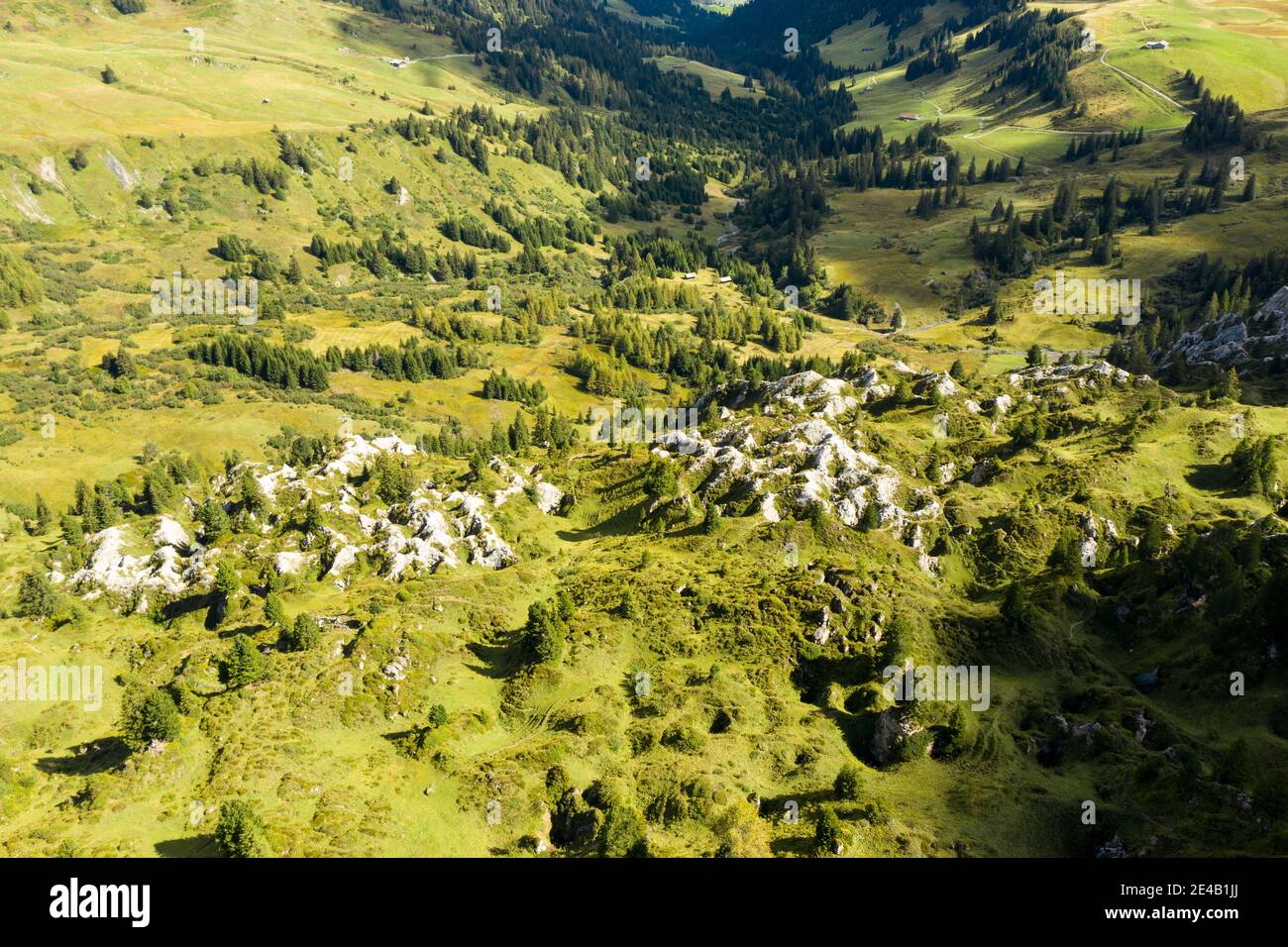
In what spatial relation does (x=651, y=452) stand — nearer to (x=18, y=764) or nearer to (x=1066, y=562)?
(x=1066, y=562)

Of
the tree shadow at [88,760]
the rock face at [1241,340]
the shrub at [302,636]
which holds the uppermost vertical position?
the rock face at [1241,340]

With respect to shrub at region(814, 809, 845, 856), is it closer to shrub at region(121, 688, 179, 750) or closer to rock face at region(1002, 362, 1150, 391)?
shrub at region(121, 688, 179, 750)

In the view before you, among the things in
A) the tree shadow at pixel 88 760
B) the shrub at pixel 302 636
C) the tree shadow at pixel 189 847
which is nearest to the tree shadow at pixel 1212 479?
the shrub at pixel 302 636

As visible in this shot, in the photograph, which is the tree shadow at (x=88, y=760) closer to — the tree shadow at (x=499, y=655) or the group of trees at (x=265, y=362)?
the tree shadow at (x=499, y=655)

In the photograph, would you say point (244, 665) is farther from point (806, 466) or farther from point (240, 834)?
point (806, 466)

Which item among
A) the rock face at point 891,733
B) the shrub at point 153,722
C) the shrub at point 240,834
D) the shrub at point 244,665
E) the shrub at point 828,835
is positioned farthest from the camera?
the shrub at point 244,665

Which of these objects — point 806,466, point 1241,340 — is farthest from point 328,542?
point 1241,340

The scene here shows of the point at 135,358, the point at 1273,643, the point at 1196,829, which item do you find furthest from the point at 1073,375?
the point at 135,358

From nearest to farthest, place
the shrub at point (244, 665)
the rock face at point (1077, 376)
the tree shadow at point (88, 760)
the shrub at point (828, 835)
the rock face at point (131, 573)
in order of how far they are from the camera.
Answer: the shrub at point (828, 835) < the tree shadow at point (88, 760) < the shrub at point (244, 665) < the rock face at point (131, 573) < the rock face at point (1077, 376)

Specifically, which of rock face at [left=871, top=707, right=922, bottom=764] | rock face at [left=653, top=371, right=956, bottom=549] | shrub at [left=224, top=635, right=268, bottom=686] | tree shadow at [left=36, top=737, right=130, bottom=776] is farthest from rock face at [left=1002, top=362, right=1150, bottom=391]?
tree shadow at [left=36, top=737, right=130, bottom=776]

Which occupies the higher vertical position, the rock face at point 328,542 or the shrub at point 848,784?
the shrub at point 848,784
